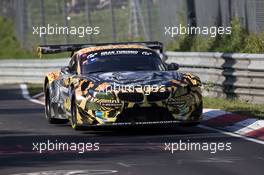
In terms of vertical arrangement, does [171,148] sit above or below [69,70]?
below

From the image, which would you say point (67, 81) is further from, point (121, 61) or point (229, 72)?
point (229, 72)

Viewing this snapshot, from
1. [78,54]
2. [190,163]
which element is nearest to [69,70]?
[78,54]

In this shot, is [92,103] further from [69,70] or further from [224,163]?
[224,163]

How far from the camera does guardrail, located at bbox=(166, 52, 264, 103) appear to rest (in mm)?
19688

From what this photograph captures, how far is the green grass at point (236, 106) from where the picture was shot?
17502 mm

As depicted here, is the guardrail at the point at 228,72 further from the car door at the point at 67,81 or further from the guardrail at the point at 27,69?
the guardrail at the point at 27,69

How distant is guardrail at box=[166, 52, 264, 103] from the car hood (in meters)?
4.10

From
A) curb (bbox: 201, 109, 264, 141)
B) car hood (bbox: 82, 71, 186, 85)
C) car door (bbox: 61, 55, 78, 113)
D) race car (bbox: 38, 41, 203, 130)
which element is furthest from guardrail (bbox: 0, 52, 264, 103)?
car hood (bbox: 82, 71, 186, 85)

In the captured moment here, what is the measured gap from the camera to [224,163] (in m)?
12.0

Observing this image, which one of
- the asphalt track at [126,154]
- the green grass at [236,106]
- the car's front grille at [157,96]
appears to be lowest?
the asphalt track at [126,154]

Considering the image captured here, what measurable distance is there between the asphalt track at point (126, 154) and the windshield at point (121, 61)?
0.97 m

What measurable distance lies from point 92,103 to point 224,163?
3693 mm

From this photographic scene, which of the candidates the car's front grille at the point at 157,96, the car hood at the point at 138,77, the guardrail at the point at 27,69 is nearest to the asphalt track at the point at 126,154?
the car's front grille at the point at 157,96

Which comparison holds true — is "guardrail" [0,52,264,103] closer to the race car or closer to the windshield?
the windshield
